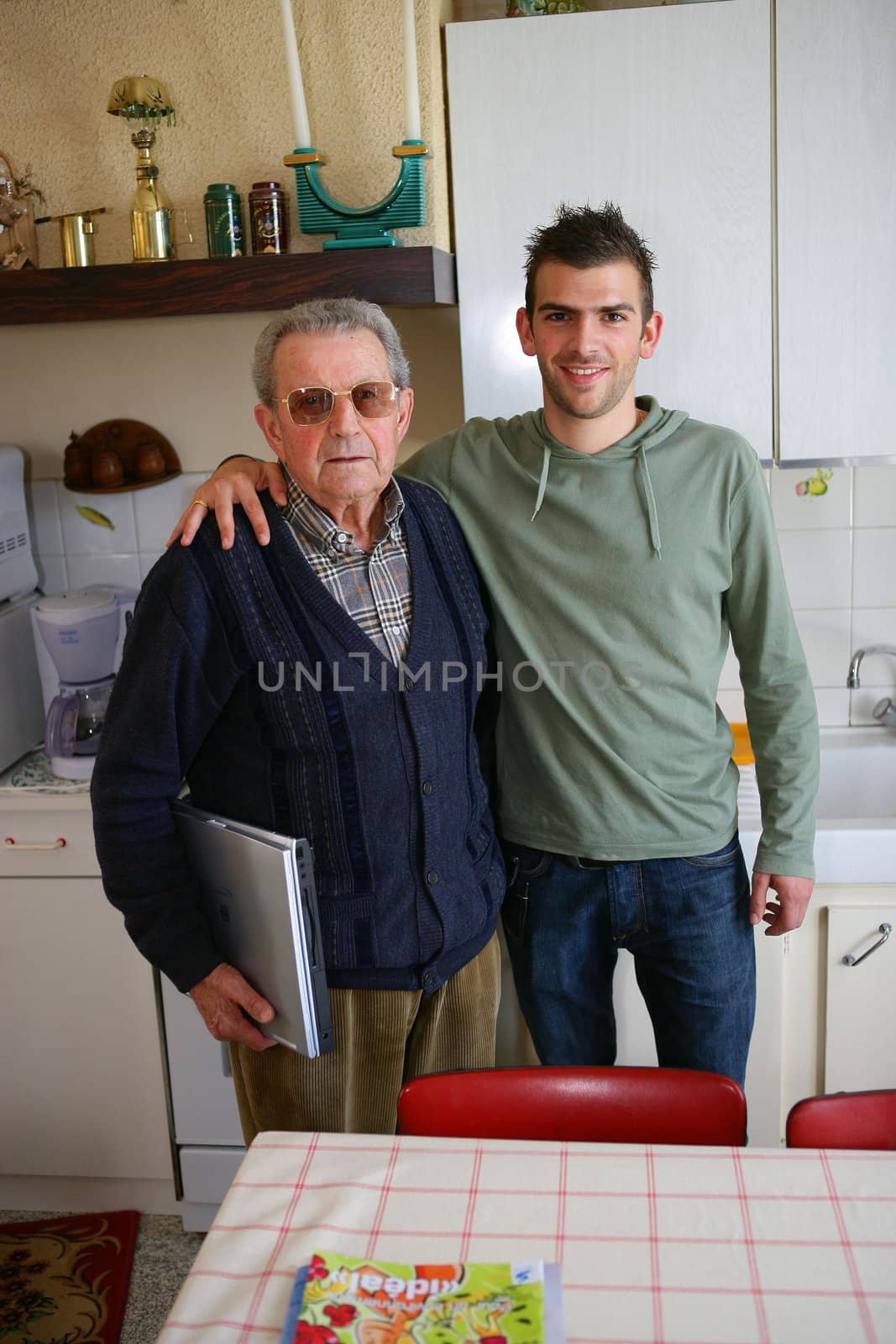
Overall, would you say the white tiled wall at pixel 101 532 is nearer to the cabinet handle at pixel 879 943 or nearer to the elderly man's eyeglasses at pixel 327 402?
the elderly man's eyeglasses at pixel 327 402

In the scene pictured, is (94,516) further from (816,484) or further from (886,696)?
(886,696)

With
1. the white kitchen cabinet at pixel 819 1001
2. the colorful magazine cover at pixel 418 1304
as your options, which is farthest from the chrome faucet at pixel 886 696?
the colorful magazine cover at pixel 418 1304

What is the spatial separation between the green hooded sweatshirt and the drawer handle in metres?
0.96

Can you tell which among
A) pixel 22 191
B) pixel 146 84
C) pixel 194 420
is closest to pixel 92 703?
pixel 194 420

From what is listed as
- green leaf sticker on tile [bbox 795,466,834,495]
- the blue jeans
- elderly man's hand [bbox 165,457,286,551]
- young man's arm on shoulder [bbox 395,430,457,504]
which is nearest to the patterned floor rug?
the blue jeans

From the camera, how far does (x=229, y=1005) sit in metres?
1.57

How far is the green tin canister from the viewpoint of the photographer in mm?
2074

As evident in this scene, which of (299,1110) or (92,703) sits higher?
(92,703)

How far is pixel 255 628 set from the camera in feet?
4.81

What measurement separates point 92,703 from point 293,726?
1.00 meters

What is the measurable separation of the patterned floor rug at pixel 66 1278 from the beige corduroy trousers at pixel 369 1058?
702mm

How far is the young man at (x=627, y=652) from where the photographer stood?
1.63 metres

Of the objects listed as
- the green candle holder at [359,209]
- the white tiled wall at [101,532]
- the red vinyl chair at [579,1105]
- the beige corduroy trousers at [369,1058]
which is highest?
the green candle holder at [359,209]

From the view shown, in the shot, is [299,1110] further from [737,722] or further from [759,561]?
[737,722]
